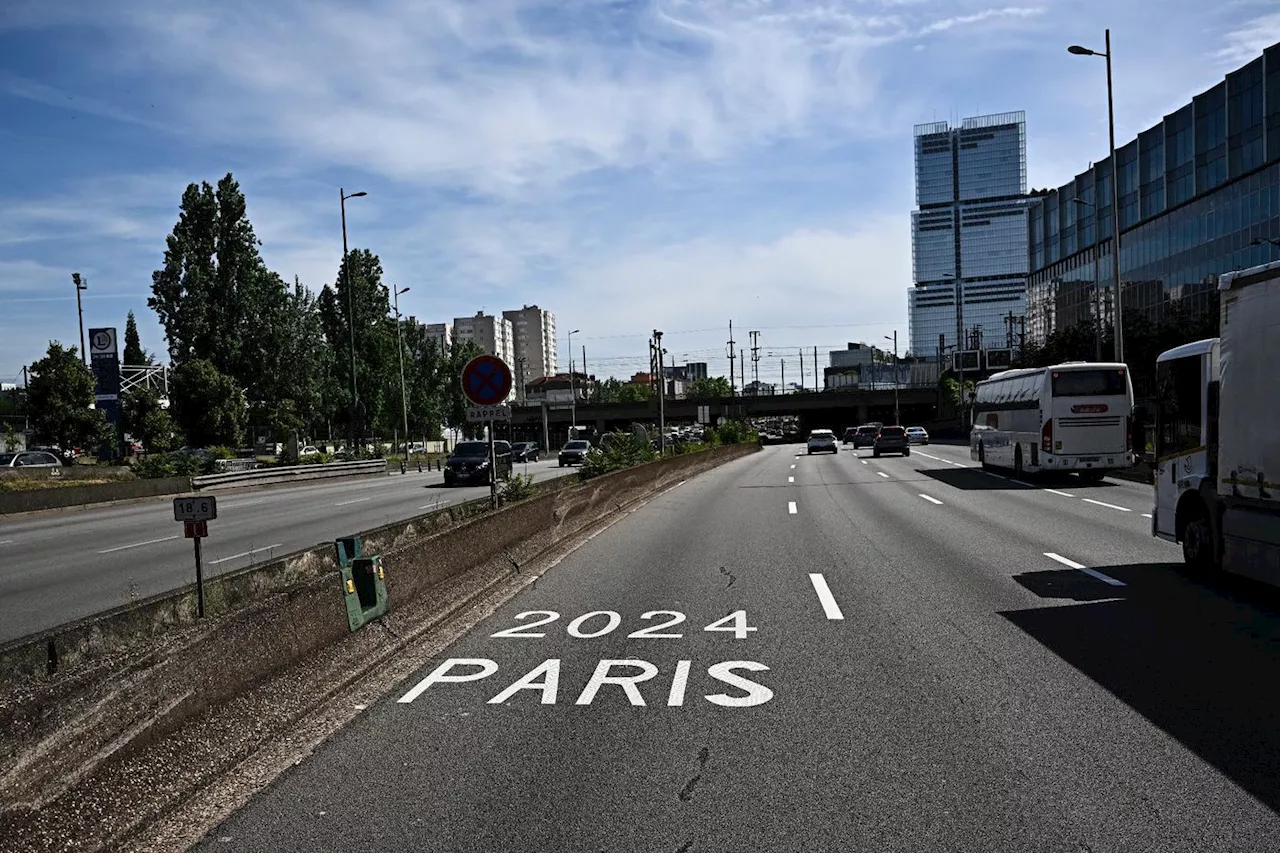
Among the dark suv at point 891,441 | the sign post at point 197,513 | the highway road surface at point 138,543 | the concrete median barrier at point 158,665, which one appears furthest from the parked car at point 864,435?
the sign post at point 197,513

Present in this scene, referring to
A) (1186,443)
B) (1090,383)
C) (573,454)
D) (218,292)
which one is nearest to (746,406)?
(573,454)

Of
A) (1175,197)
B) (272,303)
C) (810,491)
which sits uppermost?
(1175,197)

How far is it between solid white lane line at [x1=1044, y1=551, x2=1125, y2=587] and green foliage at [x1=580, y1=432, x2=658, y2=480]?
12.1m

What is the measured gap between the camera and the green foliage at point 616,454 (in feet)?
87.2

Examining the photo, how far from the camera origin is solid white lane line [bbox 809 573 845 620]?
995cm

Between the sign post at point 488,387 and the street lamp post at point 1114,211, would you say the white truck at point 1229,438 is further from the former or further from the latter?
the street lamp post at point 1114,211

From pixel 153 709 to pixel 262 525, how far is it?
17.8m

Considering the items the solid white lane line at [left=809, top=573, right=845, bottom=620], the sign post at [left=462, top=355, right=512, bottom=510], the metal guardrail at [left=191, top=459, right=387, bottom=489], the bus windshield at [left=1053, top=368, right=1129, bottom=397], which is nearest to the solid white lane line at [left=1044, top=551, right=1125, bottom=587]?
the solid white lane line at [left=809, top=573, right=845, bottom=620]

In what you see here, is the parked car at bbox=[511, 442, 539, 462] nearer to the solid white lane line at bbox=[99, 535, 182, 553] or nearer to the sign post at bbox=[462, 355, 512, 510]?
the solid white lane line at bbox=[99, 535, 182, 553]

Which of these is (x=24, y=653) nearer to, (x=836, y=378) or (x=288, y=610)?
(x=288, y=610)

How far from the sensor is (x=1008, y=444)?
32.4 meters

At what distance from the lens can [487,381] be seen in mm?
13844

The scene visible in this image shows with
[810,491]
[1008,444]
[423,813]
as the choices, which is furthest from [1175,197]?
[423,813]

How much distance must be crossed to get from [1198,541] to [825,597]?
4151mm
